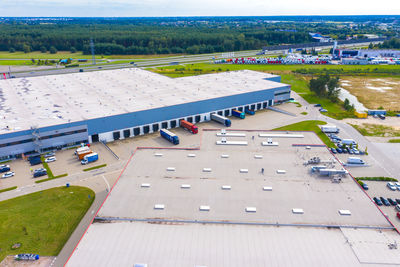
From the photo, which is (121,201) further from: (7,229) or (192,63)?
(192,63)

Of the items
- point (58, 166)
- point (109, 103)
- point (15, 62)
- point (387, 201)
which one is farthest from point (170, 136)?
point (15, 62)

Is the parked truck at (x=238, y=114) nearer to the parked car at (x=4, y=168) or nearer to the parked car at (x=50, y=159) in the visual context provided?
the parked car at (x=50, y=159)

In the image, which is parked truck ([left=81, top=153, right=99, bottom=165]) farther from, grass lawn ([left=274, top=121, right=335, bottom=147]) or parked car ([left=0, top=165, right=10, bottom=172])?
grass lawn ([left=274, top=121, right=335, bottom=147])

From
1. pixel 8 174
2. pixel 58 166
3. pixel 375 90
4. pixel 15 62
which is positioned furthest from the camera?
pixel 15 62

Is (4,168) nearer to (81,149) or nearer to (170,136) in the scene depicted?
(81,149)

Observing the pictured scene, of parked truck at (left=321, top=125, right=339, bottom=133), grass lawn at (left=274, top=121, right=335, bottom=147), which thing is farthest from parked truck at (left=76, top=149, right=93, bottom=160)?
parked truck at (left=321, top=125, right=339, bottom=133)
